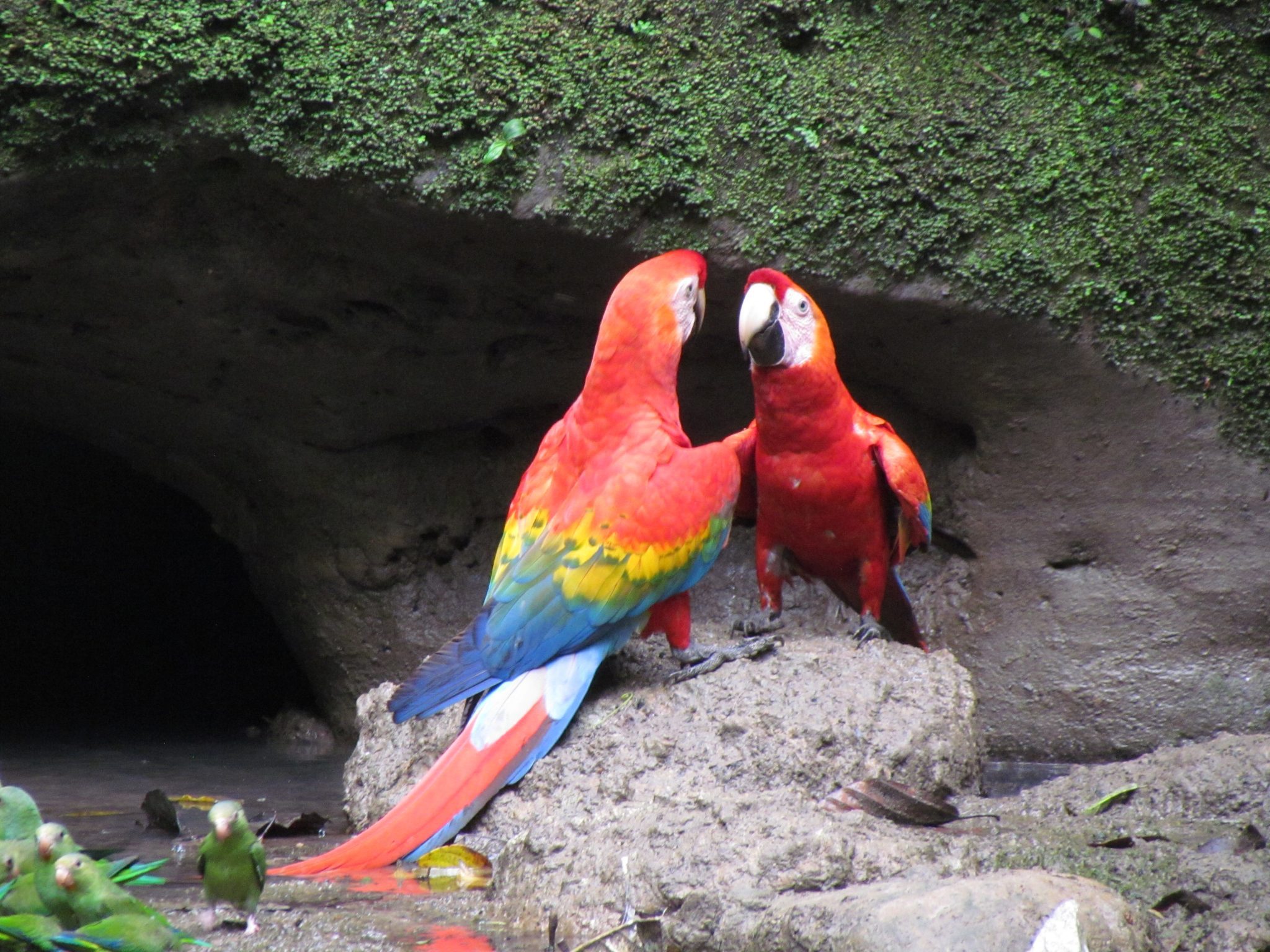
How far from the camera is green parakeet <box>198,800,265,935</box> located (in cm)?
212

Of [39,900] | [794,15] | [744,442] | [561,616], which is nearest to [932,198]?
[794,15]

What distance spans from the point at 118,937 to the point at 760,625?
7.11 feet

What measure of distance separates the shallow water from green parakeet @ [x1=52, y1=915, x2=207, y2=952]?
9.3 inches

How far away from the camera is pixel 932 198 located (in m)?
3.78

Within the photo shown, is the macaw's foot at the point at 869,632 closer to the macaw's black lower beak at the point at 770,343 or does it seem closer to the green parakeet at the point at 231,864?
the macaw's black lower beak at the point at 770,343

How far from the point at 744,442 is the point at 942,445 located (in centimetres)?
130

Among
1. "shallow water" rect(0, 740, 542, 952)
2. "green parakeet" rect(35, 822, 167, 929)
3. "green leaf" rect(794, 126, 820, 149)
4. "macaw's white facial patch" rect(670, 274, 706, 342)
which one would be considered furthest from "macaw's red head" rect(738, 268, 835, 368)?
"green parakeet" rect(35, 822, 167, 929)

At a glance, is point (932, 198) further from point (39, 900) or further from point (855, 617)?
point (39, 900)

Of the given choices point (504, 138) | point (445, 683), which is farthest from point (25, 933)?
point (504, 138)

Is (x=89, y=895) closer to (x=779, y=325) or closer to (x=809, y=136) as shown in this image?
(x=779, y=325)

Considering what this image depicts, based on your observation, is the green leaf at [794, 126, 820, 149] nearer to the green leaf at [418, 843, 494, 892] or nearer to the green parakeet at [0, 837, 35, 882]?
the green leaf at [418, 843, 494, 892]

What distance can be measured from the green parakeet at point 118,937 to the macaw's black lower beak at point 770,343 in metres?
2.07

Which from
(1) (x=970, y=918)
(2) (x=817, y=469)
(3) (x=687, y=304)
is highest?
(3) (x=687, y=304)

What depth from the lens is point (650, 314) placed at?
10.2ft
